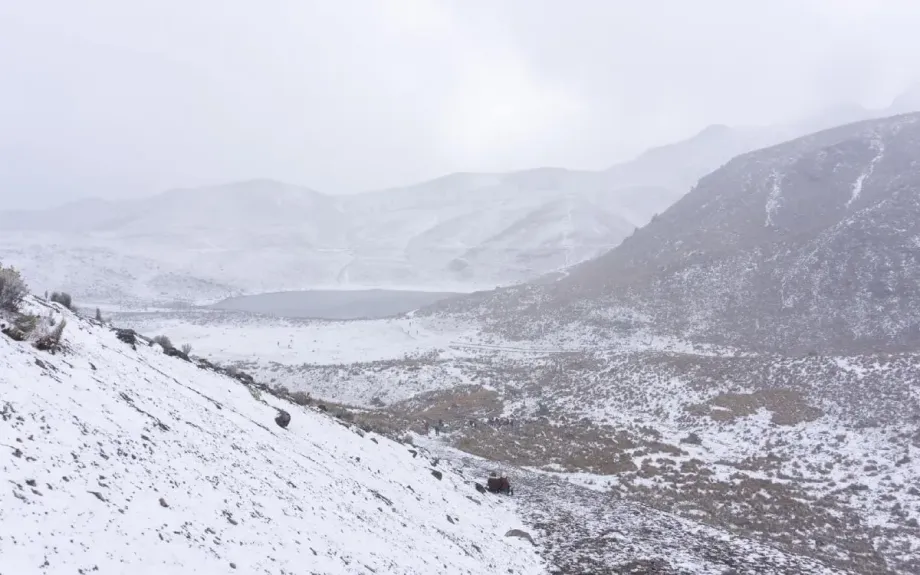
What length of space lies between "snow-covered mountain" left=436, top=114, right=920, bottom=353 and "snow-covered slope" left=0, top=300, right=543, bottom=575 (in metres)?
44.2

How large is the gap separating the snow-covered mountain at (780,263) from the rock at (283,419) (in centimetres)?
4579

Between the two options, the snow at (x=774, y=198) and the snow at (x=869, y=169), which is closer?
the snow at (x=869, y=169)

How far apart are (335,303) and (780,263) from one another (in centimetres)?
7620

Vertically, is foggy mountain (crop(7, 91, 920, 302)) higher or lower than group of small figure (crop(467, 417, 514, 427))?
higher

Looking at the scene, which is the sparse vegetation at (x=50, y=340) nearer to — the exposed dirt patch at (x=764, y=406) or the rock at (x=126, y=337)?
the rock at (x=126, y=337)

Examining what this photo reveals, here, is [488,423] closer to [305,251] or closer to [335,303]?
[335,303]

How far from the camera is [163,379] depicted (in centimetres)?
1404

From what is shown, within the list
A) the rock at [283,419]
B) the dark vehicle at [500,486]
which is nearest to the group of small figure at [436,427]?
the dark vehicle at [500,486]

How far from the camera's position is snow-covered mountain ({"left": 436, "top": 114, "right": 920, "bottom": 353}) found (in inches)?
1964

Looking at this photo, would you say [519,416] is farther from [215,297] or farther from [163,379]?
[215,297]

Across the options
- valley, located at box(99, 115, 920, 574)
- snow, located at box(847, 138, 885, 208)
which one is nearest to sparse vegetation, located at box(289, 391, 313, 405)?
valley, located at box(99, 115, 920, 574)

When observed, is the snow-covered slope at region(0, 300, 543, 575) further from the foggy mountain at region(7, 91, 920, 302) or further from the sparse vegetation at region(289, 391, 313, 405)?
the foggy mountain at region(7, 91, 920, 302)

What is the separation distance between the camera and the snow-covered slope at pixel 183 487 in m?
6.76

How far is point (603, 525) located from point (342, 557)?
11.0 meters
